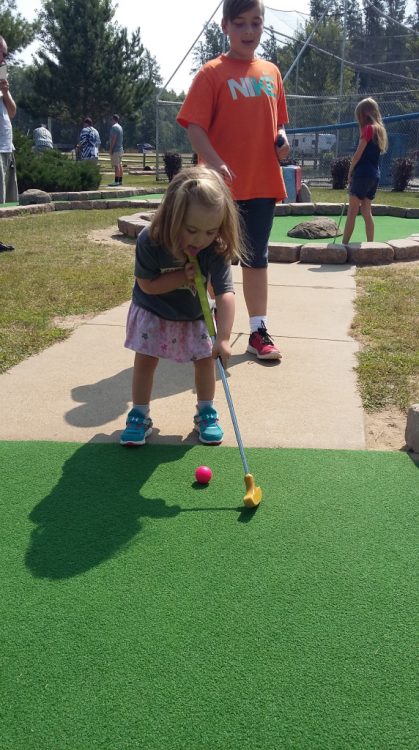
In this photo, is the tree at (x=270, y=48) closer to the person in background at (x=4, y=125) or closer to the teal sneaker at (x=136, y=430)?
the person in background at (x=4, y=125)

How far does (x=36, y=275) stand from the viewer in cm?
593

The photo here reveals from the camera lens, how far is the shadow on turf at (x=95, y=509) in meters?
2.00

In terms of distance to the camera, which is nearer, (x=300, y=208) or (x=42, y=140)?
(x=300, y=208)

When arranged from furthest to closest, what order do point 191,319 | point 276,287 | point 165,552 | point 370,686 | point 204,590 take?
point 276,287 < point 191,319 < point 165,552 < point 204,590 < point 370,686

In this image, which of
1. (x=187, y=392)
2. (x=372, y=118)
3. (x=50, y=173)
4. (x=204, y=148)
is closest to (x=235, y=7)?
(x=204, y=148)

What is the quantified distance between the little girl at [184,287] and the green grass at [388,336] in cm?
89

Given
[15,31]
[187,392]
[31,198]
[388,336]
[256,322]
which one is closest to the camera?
[187,392]

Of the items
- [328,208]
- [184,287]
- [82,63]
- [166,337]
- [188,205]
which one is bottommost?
[328,208]

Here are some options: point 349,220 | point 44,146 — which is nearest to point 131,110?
point 44,146

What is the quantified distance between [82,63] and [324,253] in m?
37.0

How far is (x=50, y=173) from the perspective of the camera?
1398cm

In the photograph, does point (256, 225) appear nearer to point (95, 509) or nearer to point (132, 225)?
point (95, 509)

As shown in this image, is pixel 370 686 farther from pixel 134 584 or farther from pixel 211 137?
pixel 211 137

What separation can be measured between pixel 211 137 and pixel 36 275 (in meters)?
2.75
